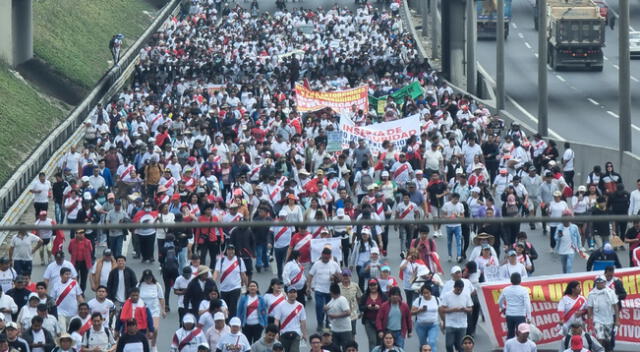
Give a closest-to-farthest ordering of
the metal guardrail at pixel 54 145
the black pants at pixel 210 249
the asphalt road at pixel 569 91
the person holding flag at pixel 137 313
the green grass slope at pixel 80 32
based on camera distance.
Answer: the person holding flag at pixel 137 313, the black pants at pixel 210 249, the metal guardrail at pixel 54 145, the asphalt road at pixel 569 91, the green grass slope at pixel 80 32

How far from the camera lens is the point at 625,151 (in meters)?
33.8

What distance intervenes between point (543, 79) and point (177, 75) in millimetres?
12124

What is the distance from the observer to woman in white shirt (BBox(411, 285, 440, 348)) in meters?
19.1

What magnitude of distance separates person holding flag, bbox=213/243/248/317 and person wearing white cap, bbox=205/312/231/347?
2.93m

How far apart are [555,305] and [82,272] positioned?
7.40 meters

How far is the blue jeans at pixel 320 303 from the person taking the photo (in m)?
20.9

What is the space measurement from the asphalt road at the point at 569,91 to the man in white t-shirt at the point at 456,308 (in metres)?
26.7

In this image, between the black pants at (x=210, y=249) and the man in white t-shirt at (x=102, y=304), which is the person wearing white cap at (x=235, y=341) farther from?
the black pants at (x=210, y=249)

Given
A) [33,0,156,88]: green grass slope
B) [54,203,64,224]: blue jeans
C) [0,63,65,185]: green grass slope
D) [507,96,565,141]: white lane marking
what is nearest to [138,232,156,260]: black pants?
[54,203,64,224]: blue jeans

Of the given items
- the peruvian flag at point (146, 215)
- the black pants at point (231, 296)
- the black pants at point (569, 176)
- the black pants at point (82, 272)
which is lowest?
the black pants at point (231, 296)

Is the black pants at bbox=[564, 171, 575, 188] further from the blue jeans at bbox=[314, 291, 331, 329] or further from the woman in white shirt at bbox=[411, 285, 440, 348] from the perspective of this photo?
the woman in white shirt at bbox=[411, 285, 440, 348]

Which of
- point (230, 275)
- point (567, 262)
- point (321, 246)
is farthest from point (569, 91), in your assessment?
point (230, 275)

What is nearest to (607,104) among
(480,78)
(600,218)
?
(480,78)

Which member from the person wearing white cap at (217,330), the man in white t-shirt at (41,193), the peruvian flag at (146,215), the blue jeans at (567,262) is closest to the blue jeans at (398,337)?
Answer: the person wearing white cap at (217,330)
